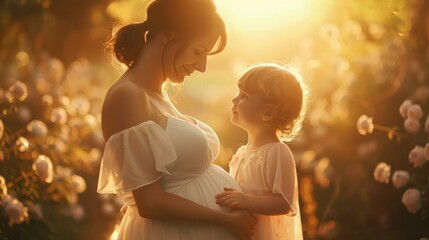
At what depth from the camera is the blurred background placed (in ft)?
19.3

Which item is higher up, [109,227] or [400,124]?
[400,124]

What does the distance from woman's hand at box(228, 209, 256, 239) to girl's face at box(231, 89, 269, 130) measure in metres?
0.58

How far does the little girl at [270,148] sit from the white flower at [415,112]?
196 centimetres

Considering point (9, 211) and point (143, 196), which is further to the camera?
point (9, 211)

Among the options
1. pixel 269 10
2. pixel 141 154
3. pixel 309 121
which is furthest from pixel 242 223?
pixel 269 10

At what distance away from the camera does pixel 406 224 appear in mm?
6145

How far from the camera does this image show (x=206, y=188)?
11.6 feet

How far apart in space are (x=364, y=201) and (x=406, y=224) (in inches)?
27.1

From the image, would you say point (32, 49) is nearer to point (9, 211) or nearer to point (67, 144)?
point (67, 144)

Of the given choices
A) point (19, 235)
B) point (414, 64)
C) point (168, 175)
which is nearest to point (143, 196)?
point (168, 175)

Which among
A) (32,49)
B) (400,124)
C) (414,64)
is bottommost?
(400,124)

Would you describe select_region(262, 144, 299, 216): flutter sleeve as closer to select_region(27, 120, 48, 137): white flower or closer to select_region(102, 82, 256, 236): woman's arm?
select_region(102, 82, 256, 236): woman's arm

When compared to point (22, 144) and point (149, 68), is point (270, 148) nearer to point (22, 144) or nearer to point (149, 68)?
point (149, 68)

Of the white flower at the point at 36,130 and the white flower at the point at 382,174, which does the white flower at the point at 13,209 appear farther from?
the white flower at the point at 382,174
